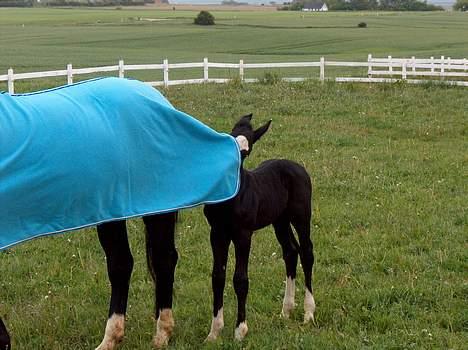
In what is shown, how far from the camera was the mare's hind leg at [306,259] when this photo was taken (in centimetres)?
523

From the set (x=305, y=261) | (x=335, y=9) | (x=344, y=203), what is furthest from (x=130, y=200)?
(x=335, y=9)

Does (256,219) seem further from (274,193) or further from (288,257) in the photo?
(288,257)

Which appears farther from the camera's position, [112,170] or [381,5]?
[381,5]

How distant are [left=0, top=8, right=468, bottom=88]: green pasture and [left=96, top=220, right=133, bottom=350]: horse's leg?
2720 centimetres

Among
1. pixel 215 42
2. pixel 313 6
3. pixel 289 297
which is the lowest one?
pixel 289 297

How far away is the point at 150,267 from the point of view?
504cm

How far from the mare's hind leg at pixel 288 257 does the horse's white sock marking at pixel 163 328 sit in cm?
88

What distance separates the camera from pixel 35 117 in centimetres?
423

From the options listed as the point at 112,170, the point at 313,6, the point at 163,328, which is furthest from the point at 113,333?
the point at 313,6

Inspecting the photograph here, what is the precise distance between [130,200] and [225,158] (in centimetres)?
72

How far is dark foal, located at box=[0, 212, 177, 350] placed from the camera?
191 inches

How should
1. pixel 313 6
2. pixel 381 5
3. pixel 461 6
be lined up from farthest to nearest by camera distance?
pixel 313 6 < pixel 381 5 < pixel 461 6

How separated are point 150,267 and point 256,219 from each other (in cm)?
85

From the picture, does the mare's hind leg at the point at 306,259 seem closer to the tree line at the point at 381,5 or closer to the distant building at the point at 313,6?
the tree line at the point at 381,5
